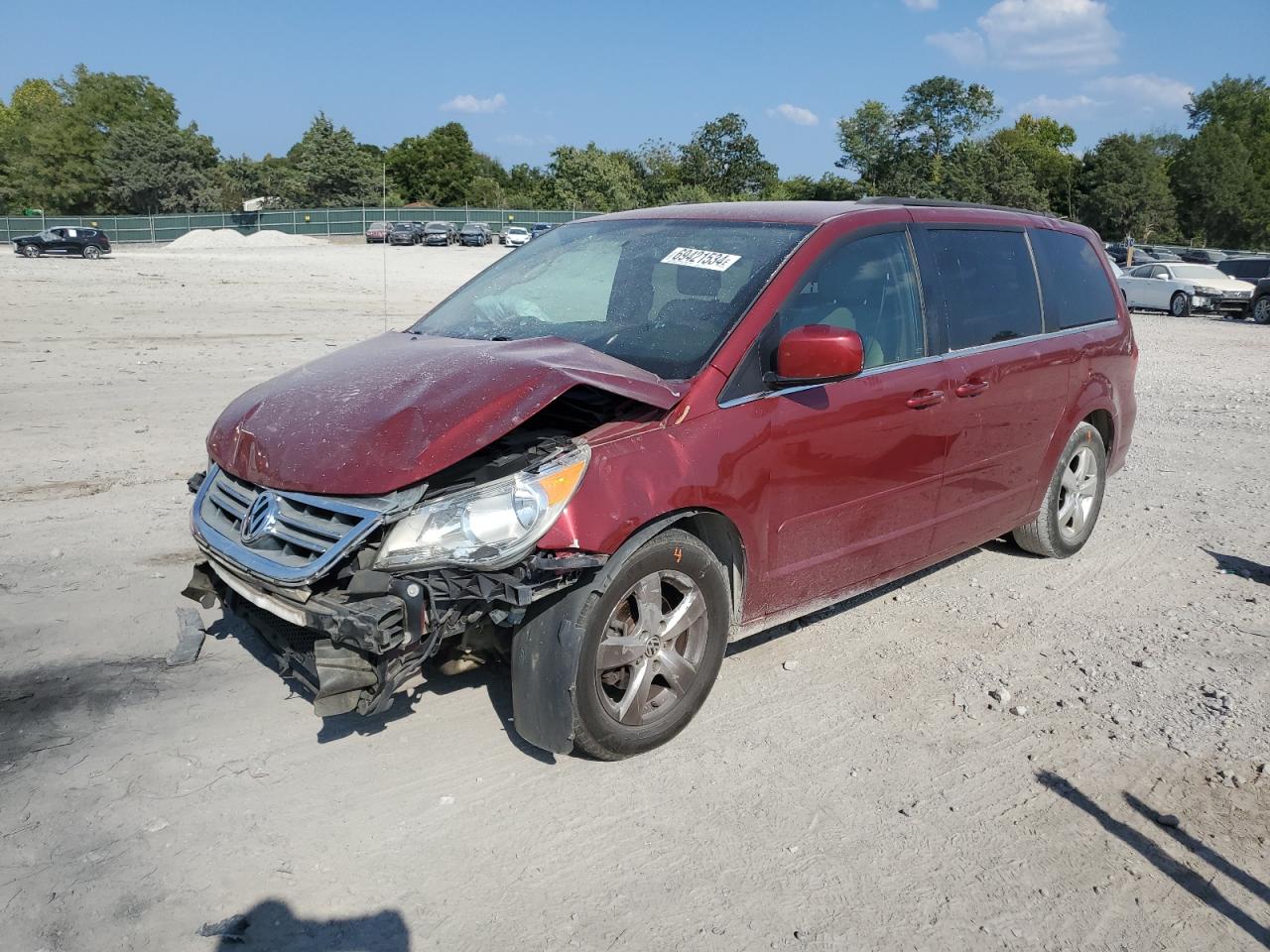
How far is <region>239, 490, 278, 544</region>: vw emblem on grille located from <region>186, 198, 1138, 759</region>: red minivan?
0.5 inches

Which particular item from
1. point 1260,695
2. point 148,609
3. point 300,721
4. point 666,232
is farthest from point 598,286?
point 1260,695

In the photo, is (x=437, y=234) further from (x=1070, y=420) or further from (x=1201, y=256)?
(x=1070, y=420)

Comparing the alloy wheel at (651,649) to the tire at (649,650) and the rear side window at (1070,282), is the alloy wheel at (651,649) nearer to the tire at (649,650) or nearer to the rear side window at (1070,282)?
the tire at (649,650)

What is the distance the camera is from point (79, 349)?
13.6 meters

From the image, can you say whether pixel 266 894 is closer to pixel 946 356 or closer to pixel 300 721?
pixel 300 721

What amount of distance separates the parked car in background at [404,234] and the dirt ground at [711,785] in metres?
57.0

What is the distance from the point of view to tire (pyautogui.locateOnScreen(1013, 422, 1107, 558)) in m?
6.04

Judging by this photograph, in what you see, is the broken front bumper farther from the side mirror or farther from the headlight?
the side mirror

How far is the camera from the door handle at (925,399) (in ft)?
15.2

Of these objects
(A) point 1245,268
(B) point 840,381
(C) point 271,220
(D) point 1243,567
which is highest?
(C) point 271,220

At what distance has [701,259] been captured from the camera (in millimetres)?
4477

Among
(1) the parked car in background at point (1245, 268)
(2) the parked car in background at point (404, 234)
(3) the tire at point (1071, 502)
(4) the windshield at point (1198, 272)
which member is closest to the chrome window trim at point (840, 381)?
(3) the tire at point (1071, 502)

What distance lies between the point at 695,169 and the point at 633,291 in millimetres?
81612

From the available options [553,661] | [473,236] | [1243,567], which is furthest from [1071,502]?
[473,236]
